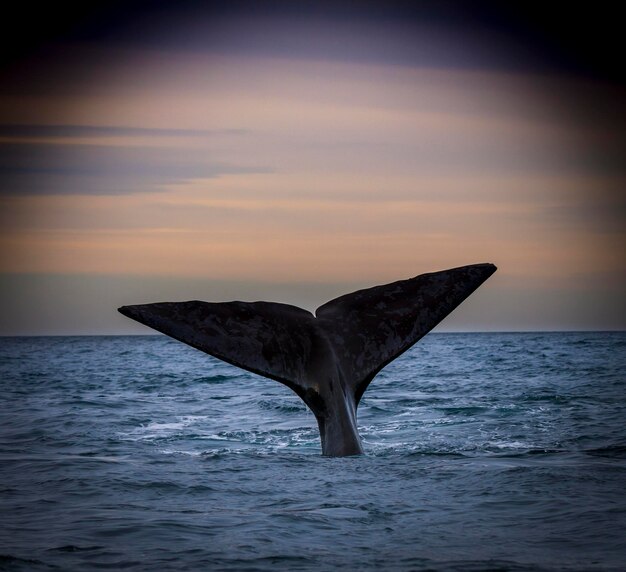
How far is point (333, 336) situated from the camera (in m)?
8.78

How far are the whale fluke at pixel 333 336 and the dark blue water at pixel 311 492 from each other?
2.24 feet

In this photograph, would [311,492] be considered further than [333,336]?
No

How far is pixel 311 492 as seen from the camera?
7750 mm

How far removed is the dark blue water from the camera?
231 inches

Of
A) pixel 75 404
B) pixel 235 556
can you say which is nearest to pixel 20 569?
pixel 235 556

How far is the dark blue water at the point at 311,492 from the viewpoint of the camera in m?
5.86

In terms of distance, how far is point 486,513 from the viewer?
22.8ft

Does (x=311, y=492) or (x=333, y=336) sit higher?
(x=333, y=336)

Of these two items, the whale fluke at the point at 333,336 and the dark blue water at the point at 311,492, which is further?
the whale fluke at the point at 333,336

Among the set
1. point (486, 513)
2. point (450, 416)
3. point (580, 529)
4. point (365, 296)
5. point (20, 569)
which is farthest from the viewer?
point (450, 416)

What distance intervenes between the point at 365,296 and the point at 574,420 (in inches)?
243

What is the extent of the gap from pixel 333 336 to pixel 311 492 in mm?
1640

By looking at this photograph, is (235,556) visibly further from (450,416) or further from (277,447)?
(450,416)

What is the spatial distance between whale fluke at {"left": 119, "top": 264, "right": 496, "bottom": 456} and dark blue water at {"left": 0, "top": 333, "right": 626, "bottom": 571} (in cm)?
68
